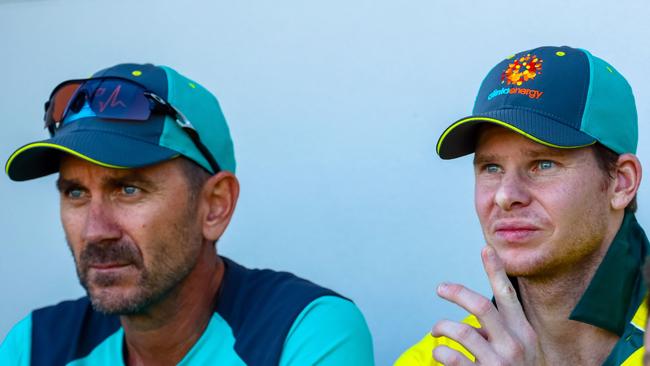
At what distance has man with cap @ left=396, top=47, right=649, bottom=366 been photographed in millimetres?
1949

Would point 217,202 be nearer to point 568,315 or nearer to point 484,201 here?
point 484,201

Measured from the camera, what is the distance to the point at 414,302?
2.74 meters

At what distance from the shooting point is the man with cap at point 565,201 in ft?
6.40

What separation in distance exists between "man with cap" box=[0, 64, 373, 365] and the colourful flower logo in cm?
59

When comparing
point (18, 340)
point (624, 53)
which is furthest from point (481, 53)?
point (18, 340)

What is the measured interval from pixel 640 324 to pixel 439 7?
1140mm

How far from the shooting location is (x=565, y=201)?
6.44 ft

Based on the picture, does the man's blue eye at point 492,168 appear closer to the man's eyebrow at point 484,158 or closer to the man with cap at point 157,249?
the man's eyebrow at point 484,158

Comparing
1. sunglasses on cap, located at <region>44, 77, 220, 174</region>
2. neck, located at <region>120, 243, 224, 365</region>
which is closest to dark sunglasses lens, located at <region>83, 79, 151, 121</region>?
sunglasses on cap, located at <region>44, 77, 220, 174</region>

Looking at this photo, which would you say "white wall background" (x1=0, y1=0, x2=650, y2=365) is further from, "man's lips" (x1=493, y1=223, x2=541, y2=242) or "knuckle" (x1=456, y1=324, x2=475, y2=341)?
"knuckle" (x1=456, y1=324, x2=475, y2=341)

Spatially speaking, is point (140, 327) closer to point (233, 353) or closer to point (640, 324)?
point (233, 353)

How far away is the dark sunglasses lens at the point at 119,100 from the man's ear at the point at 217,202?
0.73ft

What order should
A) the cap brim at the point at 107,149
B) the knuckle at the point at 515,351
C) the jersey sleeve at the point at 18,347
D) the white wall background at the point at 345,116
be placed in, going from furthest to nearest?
the white wall background at the point at 345,116 < the jersey sleeve at the point at 18,347 < the cap brim at the point at 107,149 < the knuckle at the point at 515,351

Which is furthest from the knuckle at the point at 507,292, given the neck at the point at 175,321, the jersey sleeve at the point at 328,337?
the neck at the point at 175,321
